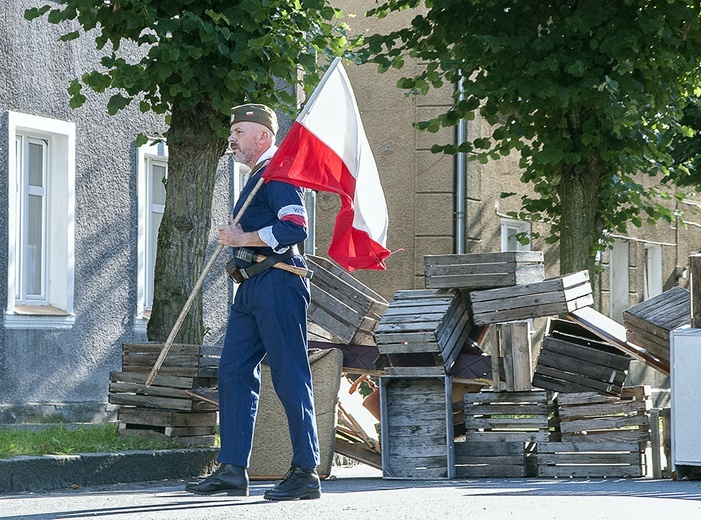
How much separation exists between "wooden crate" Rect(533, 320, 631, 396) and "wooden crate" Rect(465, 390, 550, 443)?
34cm

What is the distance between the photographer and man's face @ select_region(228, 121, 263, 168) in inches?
306

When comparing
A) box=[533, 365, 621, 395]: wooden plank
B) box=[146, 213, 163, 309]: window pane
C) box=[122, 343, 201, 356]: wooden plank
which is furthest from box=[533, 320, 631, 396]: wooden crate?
box=[146, 213, 163, 309]: window pane

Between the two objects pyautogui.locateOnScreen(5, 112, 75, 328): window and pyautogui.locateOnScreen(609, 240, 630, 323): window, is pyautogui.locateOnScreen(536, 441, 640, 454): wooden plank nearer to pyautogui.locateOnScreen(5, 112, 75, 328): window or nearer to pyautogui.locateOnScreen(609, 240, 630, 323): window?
pyautogui.locateOnScreen(5, 112, 75, 328): window

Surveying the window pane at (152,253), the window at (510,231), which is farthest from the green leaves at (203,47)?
the window at (510,231)

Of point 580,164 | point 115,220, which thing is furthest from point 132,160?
point 580,164

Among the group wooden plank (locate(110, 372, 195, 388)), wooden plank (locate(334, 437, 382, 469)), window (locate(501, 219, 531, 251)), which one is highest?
window (locate(501, 219, 531, 251))

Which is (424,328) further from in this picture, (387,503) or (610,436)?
(387,503)

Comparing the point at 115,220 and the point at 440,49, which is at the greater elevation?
the point at 440,49

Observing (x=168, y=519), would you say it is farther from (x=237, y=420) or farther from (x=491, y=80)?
(x=491, y=80)

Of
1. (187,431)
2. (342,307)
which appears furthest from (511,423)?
(187,431)

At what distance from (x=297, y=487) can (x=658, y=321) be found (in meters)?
4.31

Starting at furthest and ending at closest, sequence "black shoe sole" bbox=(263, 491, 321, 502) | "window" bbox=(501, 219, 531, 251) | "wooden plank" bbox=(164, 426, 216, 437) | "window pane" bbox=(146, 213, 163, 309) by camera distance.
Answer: "window" bbox=(501, 219, 531, 251), "window pane" bbox=(146, 213, 163, 309), "wooden plank" bbox=(164, 426, 216, 437), "black shoe sole" bbox=(263, 491, 321, 502)

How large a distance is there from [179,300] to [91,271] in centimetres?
430

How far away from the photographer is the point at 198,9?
35.5 feet
